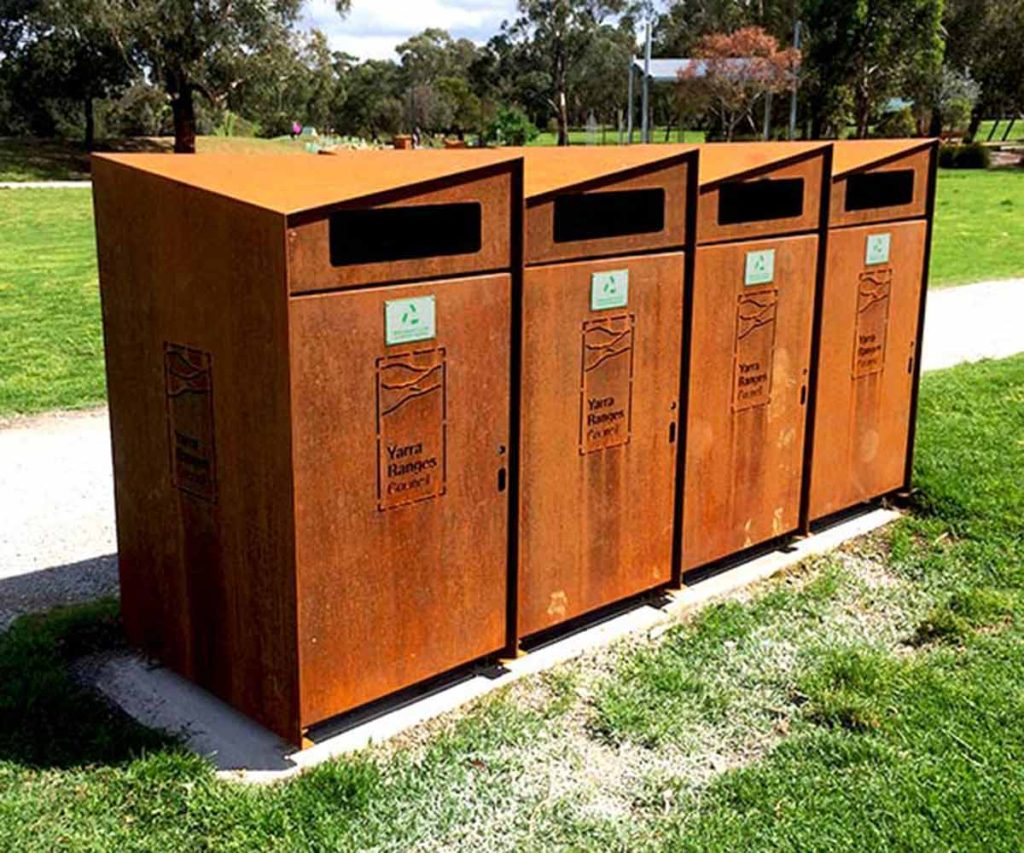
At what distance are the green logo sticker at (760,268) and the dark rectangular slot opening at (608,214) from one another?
0.58 meters

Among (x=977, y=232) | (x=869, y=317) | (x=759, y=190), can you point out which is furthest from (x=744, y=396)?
(x=977, y=232)

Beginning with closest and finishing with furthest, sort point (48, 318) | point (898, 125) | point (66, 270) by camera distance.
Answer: point (48, 318)
point (66, 270)
point (898, 125)

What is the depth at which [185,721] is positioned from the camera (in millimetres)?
3604

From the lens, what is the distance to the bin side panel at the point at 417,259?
10.1 feet

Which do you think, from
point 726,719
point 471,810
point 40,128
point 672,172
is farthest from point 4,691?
point 40,128

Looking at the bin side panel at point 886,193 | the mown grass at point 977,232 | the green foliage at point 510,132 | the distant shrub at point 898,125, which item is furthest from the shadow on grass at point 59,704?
the distant shrub at point 898,125

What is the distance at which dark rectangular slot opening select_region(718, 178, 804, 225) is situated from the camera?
4480 millimetres

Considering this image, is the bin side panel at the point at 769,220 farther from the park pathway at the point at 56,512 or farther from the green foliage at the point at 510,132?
the green foliage at the point at 510,132

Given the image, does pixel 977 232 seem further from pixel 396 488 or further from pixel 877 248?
pixel 396 488

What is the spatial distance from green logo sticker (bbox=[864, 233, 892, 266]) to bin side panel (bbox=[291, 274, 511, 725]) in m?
2.20

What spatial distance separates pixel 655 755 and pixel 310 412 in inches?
57.1

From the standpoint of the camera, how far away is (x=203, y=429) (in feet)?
11.3

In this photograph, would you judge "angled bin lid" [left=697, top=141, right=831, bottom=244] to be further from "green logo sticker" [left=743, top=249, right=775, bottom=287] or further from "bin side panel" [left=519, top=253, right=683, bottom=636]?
"bin side panel" [left=519, top=253, right=683, bottom=636]

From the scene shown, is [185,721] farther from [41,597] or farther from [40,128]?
[40,128]
